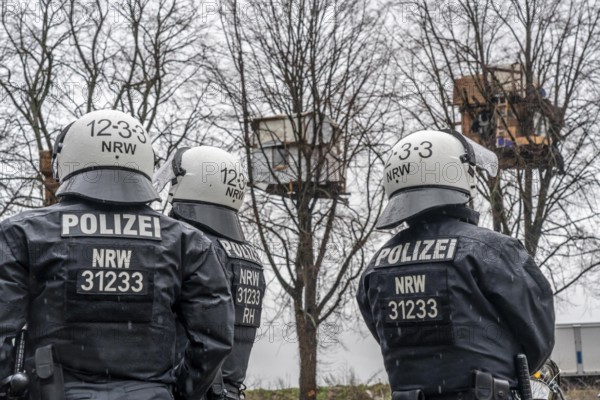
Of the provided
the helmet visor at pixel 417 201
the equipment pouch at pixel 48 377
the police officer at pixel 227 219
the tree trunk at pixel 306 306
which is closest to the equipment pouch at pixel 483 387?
the helmet visor at pixel 417 201

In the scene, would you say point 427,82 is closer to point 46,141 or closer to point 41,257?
point 46,141

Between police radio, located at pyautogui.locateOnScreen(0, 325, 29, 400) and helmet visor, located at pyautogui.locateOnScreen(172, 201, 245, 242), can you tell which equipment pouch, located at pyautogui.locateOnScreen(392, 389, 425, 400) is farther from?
helmet visor, located at pyautogui.locateOnScreen(172, 201, 245, 242)

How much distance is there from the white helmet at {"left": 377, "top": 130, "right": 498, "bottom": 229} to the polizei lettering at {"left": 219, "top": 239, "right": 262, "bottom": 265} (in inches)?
80.5

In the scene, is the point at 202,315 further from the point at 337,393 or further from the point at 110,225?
the point at 337,393

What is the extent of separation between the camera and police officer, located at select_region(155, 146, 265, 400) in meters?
7.87

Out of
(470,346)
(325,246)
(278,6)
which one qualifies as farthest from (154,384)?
(278,6)

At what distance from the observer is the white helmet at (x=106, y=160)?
5.07 meters

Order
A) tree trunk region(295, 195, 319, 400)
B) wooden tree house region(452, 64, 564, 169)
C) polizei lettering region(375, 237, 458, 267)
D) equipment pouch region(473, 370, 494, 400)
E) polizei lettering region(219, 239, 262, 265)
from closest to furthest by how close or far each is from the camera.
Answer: equipment pouch region(473, 370, 494, 400), polizei lettering region(375, 237, 458, 267), polizei lettering region(219, 239, 262, 265), tree trunk region(295, 195, 319, 400), wooden tree house region(452, 64, 564, 169)

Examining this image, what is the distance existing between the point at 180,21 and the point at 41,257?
11.2 meters

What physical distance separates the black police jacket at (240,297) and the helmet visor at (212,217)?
0.04m

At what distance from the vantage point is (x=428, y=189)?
597cm

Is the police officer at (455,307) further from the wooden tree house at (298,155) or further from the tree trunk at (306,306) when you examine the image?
the wooden tree house at (298,155)

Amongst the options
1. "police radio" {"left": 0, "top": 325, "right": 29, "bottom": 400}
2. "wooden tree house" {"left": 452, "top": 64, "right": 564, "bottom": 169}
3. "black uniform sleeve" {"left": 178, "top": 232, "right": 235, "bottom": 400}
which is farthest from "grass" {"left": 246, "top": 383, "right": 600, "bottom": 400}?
"police radio" {"left": 0, "top": 325, "right": 29, "bottom": 400}

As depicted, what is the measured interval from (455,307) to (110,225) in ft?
6.38
